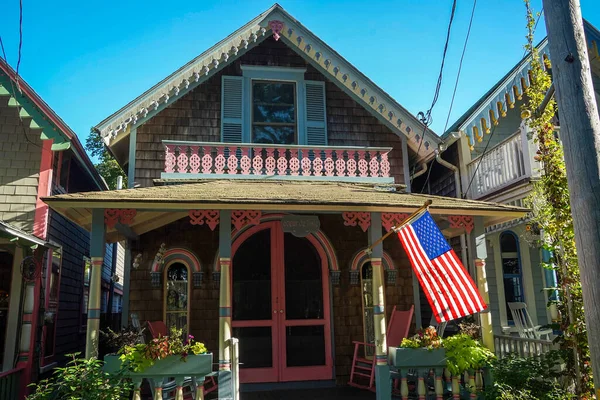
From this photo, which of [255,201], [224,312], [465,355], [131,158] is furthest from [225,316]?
[131,158]

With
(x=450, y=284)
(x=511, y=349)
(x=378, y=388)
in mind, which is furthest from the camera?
(x=511, y=349)

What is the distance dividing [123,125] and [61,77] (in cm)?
141

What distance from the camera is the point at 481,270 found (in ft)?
25.0

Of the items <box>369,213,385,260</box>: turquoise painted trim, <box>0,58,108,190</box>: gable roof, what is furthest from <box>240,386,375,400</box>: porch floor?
<box>0,58,108,190</box>: gable roof

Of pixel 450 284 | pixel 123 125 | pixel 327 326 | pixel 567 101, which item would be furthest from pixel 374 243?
pixel 123 125

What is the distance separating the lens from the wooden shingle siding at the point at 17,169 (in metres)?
9.21

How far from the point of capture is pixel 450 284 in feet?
20.3

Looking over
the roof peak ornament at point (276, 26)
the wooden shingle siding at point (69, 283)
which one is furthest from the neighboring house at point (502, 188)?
the wooden shingle siding at point (69, 283)

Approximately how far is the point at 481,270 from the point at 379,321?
185 cm

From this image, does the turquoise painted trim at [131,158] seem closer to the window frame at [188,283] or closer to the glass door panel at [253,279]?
the window frame at [188,283]

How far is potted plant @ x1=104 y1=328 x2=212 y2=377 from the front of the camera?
636 cm

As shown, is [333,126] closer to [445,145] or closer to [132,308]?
[445,145]

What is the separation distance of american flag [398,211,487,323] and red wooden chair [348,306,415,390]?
2.28 metres

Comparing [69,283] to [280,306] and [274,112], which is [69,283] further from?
[274,112]
